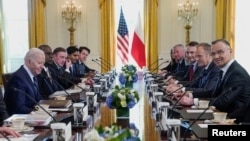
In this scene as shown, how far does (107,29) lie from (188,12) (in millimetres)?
2033

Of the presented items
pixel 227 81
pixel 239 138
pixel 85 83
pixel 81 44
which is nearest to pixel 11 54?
pixel 81 44

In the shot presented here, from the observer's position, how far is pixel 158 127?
267 cm

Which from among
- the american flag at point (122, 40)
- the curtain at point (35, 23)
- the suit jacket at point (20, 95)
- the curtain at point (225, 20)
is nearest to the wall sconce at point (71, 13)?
the curtain at point (35, 23)

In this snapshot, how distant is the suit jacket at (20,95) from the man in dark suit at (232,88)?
1.59 meters

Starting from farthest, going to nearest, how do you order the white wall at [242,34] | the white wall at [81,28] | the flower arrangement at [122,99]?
1. the white wall at [81,28]
2. the white wall at [242,34]
3. the flower arrangement at [122,99]

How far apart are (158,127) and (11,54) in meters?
7.95

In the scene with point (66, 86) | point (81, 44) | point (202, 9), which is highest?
point (202, 9)

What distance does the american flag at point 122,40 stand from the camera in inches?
369

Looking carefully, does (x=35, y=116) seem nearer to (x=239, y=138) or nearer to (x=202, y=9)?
(x=239, y=138)

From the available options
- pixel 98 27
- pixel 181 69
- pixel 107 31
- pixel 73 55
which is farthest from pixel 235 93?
pixel 98 27

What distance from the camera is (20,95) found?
322cm

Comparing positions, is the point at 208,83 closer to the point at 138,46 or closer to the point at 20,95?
the point at 20,95

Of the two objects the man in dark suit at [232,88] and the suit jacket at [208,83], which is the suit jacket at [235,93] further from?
the suit jacket at [208,83]

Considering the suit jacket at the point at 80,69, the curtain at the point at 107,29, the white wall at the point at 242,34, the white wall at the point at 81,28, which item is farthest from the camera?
the white wall at the point at 81,28
